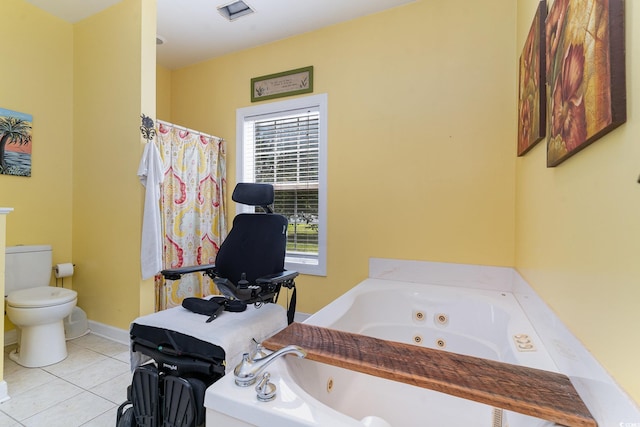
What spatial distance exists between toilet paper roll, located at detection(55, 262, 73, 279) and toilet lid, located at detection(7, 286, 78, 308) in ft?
0.71

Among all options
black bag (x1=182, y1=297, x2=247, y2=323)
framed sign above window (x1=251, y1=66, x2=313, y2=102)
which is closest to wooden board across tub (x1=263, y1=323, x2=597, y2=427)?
black bag (x1=182, y1=297, x2=247, y2=323)

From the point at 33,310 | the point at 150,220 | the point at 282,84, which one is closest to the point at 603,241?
the point at 150,220

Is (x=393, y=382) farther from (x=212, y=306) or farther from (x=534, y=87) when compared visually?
(x=534, y=87)

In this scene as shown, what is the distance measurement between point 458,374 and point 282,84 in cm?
267

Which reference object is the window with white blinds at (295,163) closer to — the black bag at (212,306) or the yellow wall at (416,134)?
the yellow wall at (416,134)

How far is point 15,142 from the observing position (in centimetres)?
234

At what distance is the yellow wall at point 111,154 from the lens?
233 centimetres

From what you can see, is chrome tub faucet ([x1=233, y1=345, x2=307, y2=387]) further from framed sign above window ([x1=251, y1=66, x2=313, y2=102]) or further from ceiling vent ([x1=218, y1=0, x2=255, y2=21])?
ceiling vent ([x1=218, y1=0, x2=255, y2=21])

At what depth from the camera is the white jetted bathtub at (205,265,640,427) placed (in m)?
0.86

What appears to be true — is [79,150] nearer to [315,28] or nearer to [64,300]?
[64,300]

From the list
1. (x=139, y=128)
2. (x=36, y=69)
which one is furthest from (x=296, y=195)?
(x=36, y=69)

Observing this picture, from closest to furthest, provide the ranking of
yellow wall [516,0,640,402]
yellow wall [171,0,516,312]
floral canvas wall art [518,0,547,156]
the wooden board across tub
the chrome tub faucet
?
yellow wall [516,0,640,402], the wooden board across tub, the chrome tub faucet, floral canvas wall art [518,0,547,156], yellow wall [171,0,516,312]

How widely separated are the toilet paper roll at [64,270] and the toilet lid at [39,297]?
22cm

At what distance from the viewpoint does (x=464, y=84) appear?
2.14m
